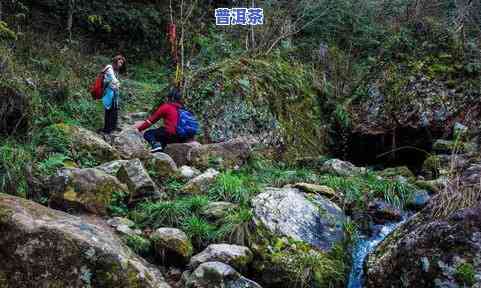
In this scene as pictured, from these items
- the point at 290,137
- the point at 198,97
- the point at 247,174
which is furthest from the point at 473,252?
the point at 198,97

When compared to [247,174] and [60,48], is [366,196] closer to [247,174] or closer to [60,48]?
[247,174]

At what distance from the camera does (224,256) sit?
4.71 m

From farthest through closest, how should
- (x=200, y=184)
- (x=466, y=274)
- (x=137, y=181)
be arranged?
(x=200, y=184)
(x=137, y=181)
(x=466, y=274)

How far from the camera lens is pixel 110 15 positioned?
1478 centimetres

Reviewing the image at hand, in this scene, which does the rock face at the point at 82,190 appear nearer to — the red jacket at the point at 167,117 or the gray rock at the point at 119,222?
the gray rock at the point at 119,222

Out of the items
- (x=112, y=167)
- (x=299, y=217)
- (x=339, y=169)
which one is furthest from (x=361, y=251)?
(x=112, y=167)

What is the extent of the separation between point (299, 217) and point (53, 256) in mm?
2790

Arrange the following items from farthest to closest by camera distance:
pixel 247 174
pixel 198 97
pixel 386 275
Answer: pixel 198 97, pixel 247 174, pixel 386 275

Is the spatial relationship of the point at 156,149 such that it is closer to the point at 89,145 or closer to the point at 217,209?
the point at 89,145

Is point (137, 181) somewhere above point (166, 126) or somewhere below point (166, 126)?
below

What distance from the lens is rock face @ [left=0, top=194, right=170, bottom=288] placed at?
3684 mm

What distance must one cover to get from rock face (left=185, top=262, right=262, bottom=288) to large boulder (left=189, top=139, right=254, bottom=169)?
3.05m

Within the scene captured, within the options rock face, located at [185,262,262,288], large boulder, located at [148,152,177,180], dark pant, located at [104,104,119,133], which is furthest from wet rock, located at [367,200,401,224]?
dark pant, located at [104,104,119,133]

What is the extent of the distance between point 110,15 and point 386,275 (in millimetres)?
12688
